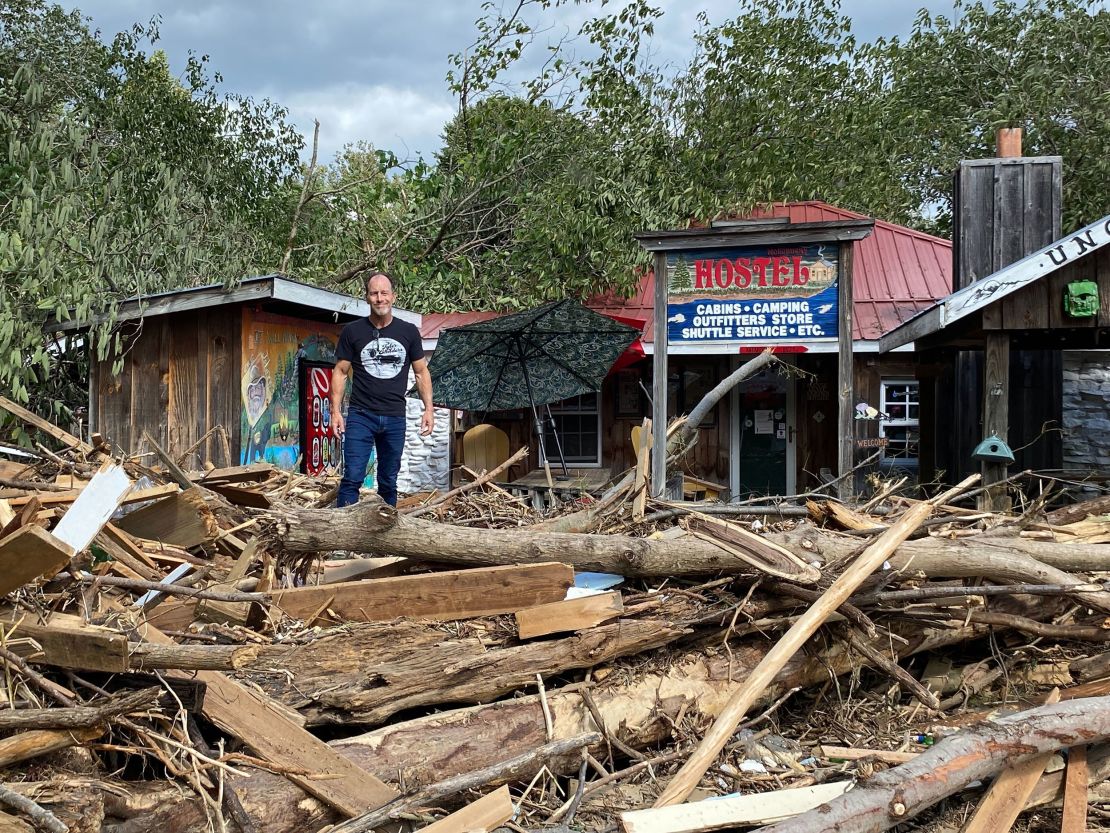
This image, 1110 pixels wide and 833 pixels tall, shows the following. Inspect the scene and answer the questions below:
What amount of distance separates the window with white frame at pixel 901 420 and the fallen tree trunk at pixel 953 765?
10.2 metres

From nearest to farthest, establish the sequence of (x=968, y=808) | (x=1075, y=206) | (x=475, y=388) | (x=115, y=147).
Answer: (x=968, y=808)
(x=475, y=388)
(x=115, y=147)
(x=1075, y=206)

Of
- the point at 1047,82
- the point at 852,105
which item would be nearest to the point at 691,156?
the point at 852,105

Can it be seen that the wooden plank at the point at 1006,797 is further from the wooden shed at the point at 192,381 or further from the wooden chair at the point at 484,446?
the wooden chair at the point at 484,446

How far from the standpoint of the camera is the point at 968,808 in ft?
12.1

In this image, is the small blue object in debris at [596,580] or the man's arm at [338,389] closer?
the small blue object in debris at [596,580]

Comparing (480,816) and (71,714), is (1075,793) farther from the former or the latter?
(71,714)

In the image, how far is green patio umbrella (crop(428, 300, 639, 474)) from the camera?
1066 centimetres

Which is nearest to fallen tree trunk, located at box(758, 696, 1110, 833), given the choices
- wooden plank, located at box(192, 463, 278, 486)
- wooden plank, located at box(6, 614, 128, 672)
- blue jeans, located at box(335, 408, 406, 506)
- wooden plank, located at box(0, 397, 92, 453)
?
wooden plank, located at box(6, 614, 128, 672)

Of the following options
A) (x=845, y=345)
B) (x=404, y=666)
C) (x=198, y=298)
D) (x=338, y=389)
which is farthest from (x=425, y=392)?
(x=845, y=345)

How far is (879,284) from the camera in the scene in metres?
13.8

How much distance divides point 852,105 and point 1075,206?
236 inches

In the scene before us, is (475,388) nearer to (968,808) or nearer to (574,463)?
(574,463)

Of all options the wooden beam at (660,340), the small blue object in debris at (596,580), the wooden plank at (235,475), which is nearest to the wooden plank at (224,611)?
the small blue object in debris at (596,580)

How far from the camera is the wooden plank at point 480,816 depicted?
3.07 m
